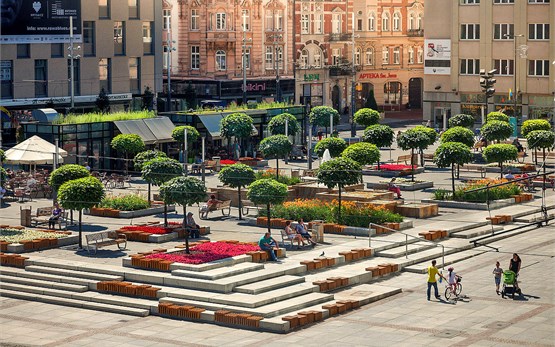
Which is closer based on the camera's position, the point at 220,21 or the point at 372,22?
the point at 220,21

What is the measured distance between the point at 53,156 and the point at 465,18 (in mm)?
55553

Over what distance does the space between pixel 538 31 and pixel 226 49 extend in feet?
86.3

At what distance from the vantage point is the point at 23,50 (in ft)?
305

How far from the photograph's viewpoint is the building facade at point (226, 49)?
116 m

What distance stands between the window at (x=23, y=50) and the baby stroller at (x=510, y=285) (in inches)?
2057

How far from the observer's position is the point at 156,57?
345 feet

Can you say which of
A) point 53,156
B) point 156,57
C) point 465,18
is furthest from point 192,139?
point 465,18

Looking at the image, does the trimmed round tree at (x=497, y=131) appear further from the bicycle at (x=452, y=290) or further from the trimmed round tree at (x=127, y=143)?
the bicycle at (x=452, y=290)

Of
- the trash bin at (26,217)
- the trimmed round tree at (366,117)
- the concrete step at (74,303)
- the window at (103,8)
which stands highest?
the window at (103,8)

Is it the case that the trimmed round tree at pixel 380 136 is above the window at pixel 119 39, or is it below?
below

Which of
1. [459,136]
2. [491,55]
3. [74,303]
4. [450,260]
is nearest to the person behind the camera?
[74,303]

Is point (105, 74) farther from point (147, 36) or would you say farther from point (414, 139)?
point (414, 139)

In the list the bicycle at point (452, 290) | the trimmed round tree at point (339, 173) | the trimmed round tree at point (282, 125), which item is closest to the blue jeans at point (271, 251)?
the bicycle at point (452, 290)

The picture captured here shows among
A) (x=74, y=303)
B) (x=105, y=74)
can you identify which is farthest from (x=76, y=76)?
(x=74, y=303)
